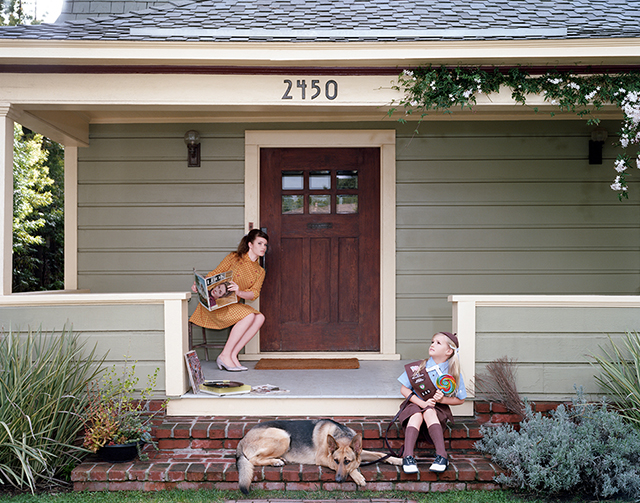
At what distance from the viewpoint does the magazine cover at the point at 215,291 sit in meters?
4.14

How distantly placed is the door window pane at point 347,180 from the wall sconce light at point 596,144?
217cm

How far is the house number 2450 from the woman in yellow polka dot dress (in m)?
1.24

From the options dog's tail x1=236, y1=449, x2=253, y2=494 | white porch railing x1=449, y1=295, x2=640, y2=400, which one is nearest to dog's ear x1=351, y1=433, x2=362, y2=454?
dog's tail x1=236, y1=449, x2=253, y2=494

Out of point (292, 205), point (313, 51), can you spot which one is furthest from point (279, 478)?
point (313, 51)

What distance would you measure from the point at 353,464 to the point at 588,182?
138 inches

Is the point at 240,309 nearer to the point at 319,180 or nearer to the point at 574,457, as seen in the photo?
the point at 319,180

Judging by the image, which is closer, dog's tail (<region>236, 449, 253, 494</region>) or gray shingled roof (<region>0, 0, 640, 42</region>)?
dog's tail (<region>236, 449, 253, 494</region>)

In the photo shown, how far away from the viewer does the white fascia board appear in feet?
A: 11.6

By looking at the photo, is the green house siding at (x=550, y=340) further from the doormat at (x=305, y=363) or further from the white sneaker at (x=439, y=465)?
the doormat at (x=305, y=363)

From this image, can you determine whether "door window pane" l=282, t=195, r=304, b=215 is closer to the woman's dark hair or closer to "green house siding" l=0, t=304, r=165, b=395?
the woman's dark hair

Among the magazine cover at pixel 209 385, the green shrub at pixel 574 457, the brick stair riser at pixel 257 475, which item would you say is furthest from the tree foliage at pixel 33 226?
the green shrub at pixel 574 457

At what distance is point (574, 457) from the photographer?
2.92m

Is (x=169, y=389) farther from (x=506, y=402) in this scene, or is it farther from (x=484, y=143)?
(x=484, y=143)

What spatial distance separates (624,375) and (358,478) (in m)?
1.92
